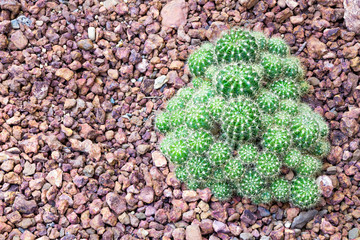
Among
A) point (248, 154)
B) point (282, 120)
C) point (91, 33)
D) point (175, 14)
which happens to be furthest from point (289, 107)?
point (91, 33)

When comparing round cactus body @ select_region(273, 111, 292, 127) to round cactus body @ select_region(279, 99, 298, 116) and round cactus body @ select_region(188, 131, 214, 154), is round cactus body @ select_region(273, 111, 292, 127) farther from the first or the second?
round cactus body @ select_region(188, 131, 214, 154)

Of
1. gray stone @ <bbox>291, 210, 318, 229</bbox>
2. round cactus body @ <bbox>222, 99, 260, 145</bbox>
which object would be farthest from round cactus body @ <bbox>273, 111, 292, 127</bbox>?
gray stone @ <bbox>291, 210, 318, 229</bbox>

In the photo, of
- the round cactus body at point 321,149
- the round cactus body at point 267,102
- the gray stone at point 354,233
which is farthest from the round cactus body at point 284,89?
the gray stone at point 354,233

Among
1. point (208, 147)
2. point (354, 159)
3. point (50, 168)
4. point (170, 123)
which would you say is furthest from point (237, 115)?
point (50, 168)

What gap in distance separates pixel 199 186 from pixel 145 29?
2.41 metres

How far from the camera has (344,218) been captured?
4371 mm

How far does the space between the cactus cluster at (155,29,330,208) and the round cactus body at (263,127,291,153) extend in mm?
10

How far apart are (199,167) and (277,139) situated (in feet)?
2.88

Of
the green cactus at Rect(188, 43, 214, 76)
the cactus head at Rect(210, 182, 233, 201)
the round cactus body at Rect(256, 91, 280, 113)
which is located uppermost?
the green cactus at Rect(188, 43, 214, 76)

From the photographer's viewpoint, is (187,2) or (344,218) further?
(187,2)

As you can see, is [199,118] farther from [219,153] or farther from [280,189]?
[280,189]

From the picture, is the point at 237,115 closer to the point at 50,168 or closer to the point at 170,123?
the point at 170,123

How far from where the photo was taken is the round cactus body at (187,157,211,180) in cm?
433

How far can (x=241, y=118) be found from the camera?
400cm
